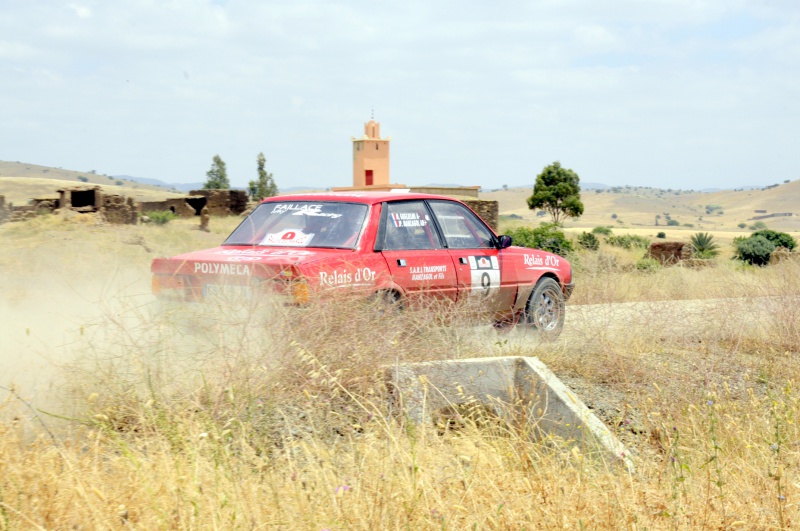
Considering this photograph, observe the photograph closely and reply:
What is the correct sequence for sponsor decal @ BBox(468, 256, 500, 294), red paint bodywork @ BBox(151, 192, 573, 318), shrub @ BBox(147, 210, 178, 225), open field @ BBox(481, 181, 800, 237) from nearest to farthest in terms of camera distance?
red paint bodywork @ BBox(151, 192, 573, 318), sponsor decal @ BBox(468, 256, 500, 294), shrub @ BBox(147, 210, 178, 225), open field @ BBox(481, 181, 800, 237)

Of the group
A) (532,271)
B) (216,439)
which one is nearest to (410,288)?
(532,271)

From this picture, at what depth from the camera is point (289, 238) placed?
728 centimetres

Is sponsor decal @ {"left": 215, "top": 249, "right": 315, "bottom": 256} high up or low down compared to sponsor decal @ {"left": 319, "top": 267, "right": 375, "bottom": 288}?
up

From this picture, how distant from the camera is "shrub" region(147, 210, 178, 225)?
→ 31369 millimetres

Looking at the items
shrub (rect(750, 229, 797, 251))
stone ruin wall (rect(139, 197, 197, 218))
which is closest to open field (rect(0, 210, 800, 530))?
shrub (rect(750, 229, 797, 251))

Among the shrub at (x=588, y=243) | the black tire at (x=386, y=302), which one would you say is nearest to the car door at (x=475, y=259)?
the black tire at (x=386, y=302)

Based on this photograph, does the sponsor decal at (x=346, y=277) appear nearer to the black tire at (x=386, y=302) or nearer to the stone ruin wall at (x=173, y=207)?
the black tire at (x=386, y=302)

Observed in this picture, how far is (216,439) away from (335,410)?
1.25 metres

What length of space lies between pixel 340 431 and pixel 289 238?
2.71m

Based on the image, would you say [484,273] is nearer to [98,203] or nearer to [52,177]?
[98,203]

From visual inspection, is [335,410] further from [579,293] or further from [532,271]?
[579,293]

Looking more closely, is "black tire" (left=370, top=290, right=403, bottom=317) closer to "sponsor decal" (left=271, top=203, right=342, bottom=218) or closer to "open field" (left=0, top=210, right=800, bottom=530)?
"open field" (left=0, top=210, right=800, bottom=530)

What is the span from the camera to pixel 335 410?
5004 mm

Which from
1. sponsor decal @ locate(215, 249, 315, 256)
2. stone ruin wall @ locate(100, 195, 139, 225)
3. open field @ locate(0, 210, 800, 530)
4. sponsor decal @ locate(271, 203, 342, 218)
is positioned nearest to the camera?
open field @ locate(0, 210, 800, 530)
